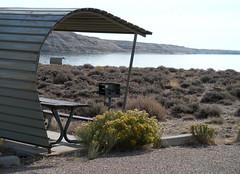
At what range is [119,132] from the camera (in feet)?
36.1

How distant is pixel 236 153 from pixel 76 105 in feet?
10.4

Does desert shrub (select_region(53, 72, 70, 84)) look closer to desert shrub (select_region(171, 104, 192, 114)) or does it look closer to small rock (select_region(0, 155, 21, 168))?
desert shrub (select_region(171, 104, 192, 114))

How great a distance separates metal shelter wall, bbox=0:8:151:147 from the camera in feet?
32.8

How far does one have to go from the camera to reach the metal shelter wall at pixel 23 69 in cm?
1000

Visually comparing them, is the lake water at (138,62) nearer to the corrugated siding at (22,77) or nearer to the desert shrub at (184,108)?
the desert shrub at (184,108)

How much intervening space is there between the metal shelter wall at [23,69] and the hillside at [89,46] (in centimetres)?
10755

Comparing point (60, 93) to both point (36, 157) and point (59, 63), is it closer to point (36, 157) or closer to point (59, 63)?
point (36, 157)

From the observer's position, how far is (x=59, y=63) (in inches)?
2319

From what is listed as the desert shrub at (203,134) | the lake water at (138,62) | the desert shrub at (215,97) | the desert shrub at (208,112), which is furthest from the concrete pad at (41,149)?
the lake water at (138,62)

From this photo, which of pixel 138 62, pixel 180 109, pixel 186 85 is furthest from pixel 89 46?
pixel 180 109

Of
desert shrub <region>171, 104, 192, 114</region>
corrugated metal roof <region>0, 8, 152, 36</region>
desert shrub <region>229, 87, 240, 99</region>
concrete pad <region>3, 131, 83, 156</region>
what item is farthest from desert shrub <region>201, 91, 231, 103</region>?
concrete pad <region>3, 131, 83, 156</region>

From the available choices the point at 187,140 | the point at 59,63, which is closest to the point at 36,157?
the point at 187,140

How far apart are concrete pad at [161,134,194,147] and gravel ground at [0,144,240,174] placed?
0.57 meters

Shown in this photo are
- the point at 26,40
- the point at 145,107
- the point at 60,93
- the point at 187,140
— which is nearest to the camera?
the point at 26,40
